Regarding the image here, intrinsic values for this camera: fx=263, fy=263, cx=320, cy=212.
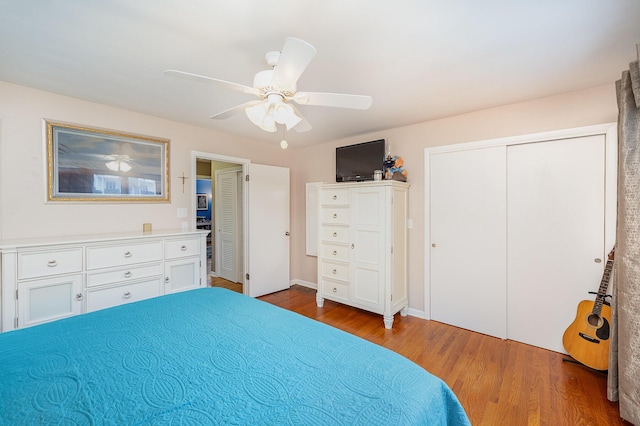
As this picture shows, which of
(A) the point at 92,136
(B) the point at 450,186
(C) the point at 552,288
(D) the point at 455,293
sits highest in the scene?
(A) the point at 92,136

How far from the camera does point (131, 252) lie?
8.01 ft

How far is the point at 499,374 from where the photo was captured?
6.93ft

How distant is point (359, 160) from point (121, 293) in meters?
2.98

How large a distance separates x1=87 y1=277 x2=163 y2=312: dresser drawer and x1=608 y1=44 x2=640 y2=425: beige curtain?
3619 mm

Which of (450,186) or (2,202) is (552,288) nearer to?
(450,186)

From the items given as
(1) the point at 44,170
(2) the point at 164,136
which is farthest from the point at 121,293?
(2) the point at 164,136

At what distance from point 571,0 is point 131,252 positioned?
3510 millimetres

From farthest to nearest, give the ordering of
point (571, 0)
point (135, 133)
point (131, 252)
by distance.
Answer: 1. point (135, 133)
2. point (131, 252)
3. point (571, 0)

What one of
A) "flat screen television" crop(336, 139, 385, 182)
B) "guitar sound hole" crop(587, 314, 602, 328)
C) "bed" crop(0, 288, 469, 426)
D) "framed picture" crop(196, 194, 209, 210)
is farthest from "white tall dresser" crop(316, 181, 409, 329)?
"framed picture" crop(196, 194, 209, 210)

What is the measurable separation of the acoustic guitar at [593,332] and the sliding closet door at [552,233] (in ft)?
0.61

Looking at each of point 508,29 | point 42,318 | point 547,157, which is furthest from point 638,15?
point 42,318

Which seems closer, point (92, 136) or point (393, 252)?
point (92, 136)

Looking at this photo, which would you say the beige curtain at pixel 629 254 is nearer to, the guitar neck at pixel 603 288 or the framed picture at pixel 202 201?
the guitar neck at pixel 603 288

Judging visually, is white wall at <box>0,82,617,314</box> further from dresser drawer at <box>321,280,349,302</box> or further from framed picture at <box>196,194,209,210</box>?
framed picture at <box>196,194,209,210</box>
